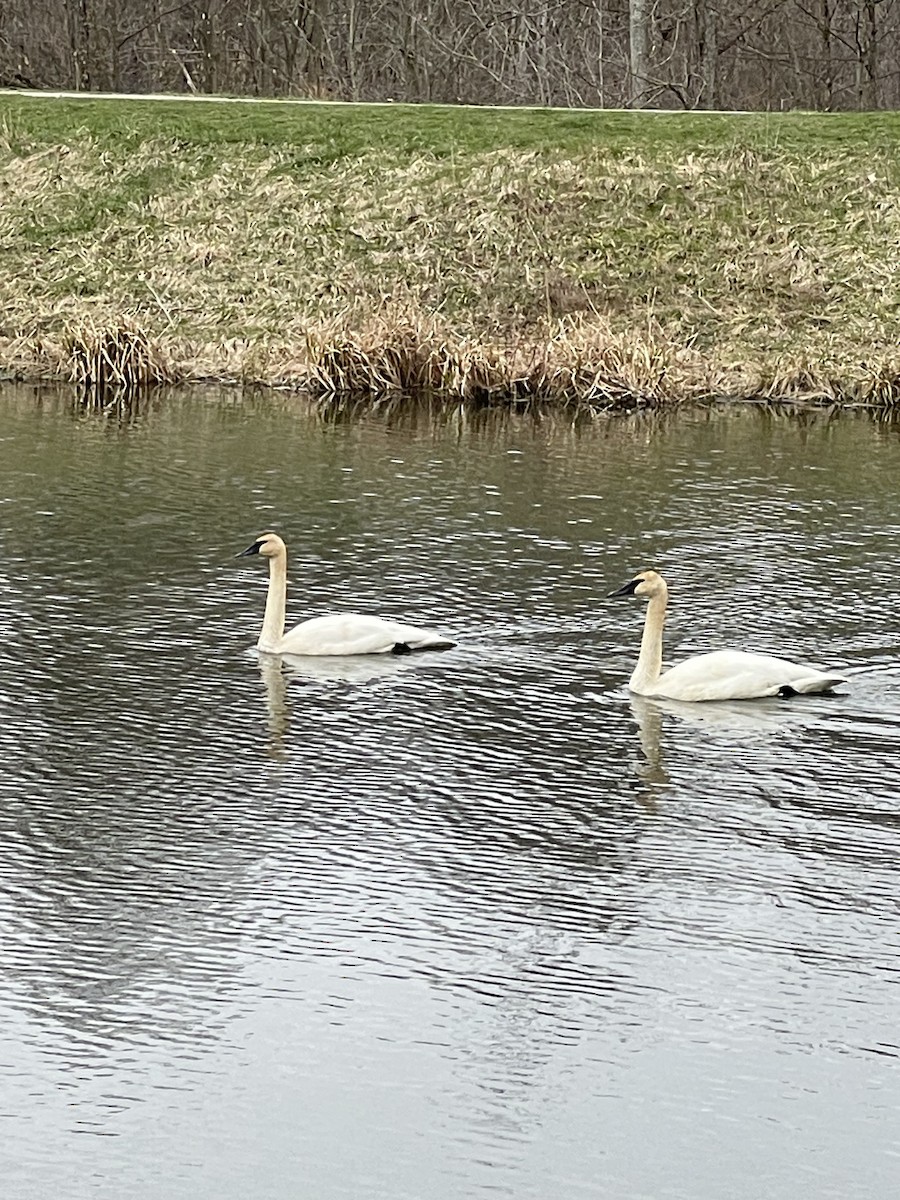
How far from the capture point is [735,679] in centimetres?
1057

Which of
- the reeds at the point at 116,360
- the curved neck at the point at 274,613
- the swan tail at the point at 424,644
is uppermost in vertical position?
the reeds at the point at 116,360

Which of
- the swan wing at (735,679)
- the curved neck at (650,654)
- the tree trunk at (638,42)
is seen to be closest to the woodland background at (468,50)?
the tree trunk at (638,42)

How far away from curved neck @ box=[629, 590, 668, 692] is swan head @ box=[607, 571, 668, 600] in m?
0.17

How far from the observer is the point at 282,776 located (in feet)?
30.8

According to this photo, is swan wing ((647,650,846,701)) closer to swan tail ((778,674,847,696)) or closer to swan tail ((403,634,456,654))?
swan tail ((778,674,847,696))

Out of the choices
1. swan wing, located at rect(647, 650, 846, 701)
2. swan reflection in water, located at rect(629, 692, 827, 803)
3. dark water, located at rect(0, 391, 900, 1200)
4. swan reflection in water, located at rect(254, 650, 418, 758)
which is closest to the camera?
dark water, located at rect(0, 391, 900, 1200)

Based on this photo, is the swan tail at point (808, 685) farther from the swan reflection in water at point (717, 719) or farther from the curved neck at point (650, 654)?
the curved neck at point (650, 654)

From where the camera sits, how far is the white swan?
10.6 meters

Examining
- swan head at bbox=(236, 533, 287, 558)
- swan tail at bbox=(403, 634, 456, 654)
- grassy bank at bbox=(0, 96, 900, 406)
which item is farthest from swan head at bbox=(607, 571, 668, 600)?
grassy bank at bbox=(0, 96, 900, 406)

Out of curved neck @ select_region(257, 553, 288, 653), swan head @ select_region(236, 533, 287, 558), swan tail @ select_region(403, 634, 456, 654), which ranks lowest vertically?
swan tail @ select_region(403, 634, 456, 654)

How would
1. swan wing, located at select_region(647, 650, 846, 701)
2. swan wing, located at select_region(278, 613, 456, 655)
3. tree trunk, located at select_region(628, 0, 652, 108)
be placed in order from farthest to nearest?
tree trunk, located at select_region(628, 0, 652, 108), swan wing, located at select_region(278, 613, 456, 655), swan wing, located at select_region(647, 650, 846, 701)

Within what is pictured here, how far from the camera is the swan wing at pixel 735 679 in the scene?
416 inches

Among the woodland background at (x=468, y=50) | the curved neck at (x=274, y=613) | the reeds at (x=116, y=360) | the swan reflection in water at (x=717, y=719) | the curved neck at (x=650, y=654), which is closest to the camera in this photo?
the swan reflection in water at (x=717, y=719)

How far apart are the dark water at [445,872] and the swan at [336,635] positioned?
14 centimetres
